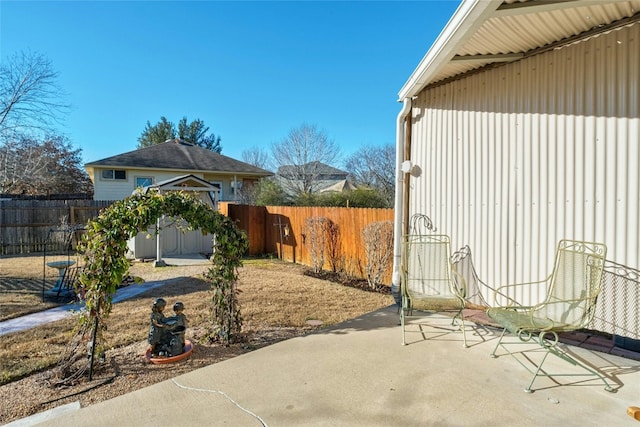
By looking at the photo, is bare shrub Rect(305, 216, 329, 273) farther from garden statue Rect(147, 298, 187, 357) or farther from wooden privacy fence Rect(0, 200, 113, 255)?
wooden privacy fence Rect(0, 200, 113, 255)

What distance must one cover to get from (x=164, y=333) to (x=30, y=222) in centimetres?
1129

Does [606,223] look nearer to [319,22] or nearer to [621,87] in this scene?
[621,87]

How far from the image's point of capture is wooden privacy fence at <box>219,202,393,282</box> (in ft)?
23.1

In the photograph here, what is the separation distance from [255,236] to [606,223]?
8494mm

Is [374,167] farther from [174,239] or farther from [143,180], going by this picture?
[174,239]

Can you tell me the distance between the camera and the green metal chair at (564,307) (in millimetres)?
2596

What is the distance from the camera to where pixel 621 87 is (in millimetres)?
2947

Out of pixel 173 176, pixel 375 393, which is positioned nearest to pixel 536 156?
pixel 375 393

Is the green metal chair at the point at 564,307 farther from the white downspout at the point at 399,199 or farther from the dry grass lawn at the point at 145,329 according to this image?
the dry grass lawn at the point at 145,329

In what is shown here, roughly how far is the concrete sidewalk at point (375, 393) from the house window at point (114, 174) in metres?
14.3

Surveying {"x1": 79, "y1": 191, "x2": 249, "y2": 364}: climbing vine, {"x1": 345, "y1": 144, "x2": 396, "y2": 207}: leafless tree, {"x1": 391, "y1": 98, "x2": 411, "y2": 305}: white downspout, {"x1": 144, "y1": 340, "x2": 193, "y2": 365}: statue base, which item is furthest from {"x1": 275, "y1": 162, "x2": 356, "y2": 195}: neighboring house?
{"x1": 144, "y1": 340, "x2": 193, "y2": 365}: statue base

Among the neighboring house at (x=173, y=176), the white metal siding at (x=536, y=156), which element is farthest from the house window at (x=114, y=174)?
the white metal siding at (x=536, y=156)

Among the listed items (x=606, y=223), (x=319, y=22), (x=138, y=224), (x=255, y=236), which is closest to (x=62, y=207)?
(x=255, y=236)

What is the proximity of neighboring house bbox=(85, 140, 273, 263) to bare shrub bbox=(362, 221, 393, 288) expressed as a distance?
222 inches
